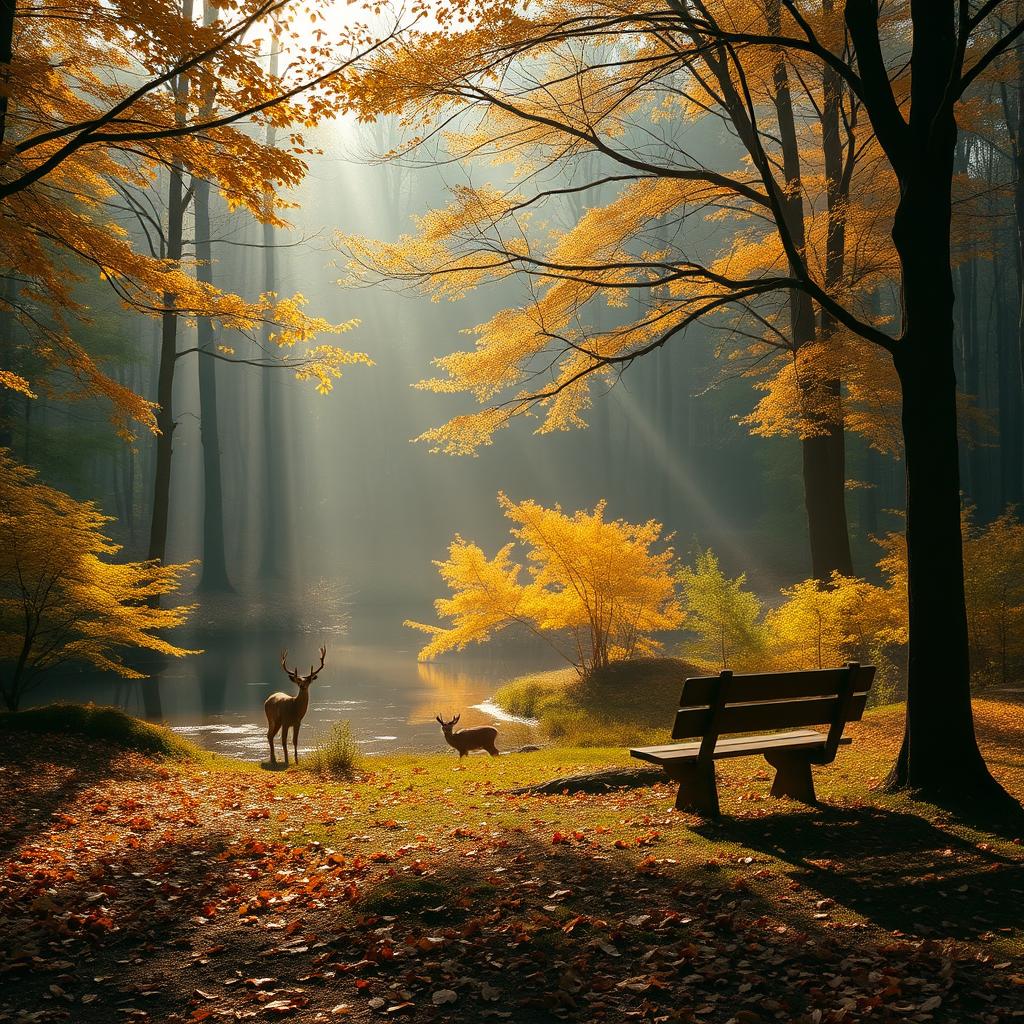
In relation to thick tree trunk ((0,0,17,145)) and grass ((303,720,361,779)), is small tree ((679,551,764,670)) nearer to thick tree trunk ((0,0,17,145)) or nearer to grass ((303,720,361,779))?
grass ((303,720,361,779))

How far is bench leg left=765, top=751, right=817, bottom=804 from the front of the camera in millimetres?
5242

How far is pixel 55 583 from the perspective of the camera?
29.6ft

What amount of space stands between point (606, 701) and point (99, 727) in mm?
6812

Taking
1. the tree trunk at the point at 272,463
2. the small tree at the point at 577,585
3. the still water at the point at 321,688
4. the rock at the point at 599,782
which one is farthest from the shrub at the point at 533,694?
the tree trunk at the point at 272,463

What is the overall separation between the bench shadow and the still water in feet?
20.6

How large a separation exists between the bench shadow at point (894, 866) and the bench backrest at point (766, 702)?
517 mm

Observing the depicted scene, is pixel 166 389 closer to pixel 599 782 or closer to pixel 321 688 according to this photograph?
pixel 321 688

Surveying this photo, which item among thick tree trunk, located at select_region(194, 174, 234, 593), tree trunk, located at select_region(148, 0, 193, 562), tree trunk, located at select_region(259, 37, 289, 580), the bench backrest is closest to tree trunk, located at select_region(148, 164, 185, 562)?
tree trunk, located at select_region(148, 0, 193, 562)

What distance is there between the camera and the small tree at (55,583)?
8.62 m

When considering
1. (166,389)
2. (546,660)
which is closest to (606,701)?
(546,660)

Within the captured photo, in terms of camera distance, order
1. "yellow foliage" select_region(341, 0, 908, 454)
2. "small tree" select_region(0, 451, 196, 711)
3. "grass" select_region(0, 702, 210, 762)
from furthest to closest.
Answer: "small tree" select_region(0, 451, 196, 711)
"grass" select_region(0, 702, 210, 762)
"yellow foliage" select_region(341, 0, 908, 454)

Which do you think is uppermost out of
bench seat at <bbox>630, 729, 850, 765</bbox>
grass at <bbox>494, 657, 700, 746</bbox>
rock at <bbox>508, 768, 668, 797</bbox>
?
bench seat at <bbox>630, 729, 850, 765</bbox>

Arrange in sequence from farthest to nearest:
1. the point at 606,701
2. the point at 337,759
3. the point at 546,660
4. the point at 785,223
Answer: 1. the point at 546,660
2. the point at 606,701
3. the point at 337,759
4. the point at 785,223

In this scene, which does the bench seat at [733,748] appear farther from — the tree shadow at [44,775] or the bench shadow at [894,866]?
the tree shadow at [44,775]
